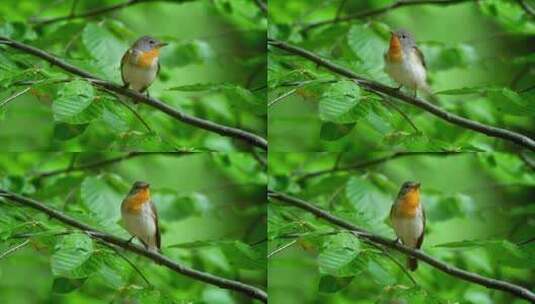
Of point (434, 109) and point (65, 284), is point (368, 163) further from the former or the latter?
point (65, 284)

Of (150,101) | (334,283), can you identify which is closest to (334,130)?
(334,283)

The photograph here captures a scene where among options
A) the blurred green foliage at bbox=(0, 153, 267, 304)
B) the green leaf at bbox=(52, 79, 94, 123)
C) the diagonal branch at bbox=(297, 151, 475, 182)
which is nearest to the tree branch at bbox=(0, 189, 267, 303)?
the blurred green foliage at bbox=(0, 153, 267, 304)

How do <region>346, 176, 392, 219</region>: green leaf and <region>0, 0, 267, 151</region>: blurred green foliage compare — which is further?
<region>346, 176, 392, 219</region>: green leaf

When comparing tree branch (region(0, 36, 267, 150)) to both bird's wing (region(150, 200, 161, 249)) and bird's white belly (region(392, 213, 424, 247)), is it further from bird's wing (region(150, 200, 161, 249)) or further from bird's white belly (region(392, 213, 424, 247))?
bird's white belly (region(392, 213, 424, 247))

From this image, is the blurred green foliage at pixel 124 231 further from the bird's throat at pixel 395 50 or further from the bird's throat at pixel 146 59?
the bird's throat at pixel 395 50

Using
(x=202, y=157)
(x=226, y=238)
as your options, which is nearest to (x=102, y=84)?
(x=202, y=157)

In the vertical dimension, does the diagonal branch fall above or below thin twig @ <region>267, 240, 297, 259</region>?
above

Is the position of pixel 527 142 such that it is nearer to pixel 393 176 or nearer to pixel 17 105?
pixel 393 176
